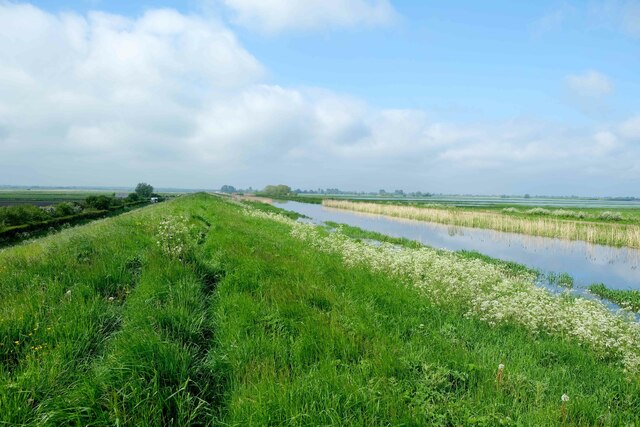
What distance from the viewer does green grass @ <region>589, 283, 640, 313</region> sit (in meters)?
13.7

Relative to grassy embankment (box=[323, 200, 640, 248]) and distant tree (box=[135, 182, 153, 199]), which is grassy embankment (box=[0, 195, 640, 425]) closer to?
grassy embankment (box=[323, 200, 640, 248])

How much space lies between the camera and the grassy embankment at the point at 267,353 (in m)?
3.52

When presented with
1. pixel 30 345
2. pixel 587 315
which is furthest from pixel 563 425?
pixel 30 345

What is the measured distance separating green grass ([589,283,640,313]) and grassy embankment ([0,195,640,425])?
7.38 meters

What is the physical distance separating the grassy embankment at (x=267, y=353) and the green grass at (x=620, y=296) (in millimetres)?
7382

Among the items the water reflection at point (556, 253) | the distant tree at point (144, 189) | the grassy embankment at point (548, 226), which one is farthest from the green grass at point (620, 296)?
the distant tree at point (144, 189)

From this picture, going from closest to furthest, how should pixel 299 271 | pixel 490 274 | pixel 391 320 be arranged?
pixel 391 320, pixel 299 271, pixel 490 274

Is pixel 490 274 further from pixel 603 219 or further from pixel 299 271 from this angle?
pixel 603 219

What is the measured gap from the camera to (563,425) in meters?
3.58

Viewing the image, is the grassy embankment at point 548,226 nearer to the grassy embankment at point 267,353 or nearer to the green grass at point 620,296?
the green grass at point 620,296

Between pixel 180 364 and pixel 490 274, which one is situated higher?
pixel 180 364

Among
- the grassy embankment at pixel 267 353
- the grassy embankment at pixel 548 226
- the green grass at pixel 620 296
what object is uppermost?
the grassy embankment at pixel 267 353

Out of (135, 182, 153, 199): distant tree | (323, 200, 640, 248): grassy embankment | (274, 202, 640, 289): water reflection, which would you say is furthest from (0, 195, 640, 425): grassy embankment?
(135, 182, 153, 199): distant tree

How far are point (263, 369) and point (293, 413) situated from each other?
0.95 metres
